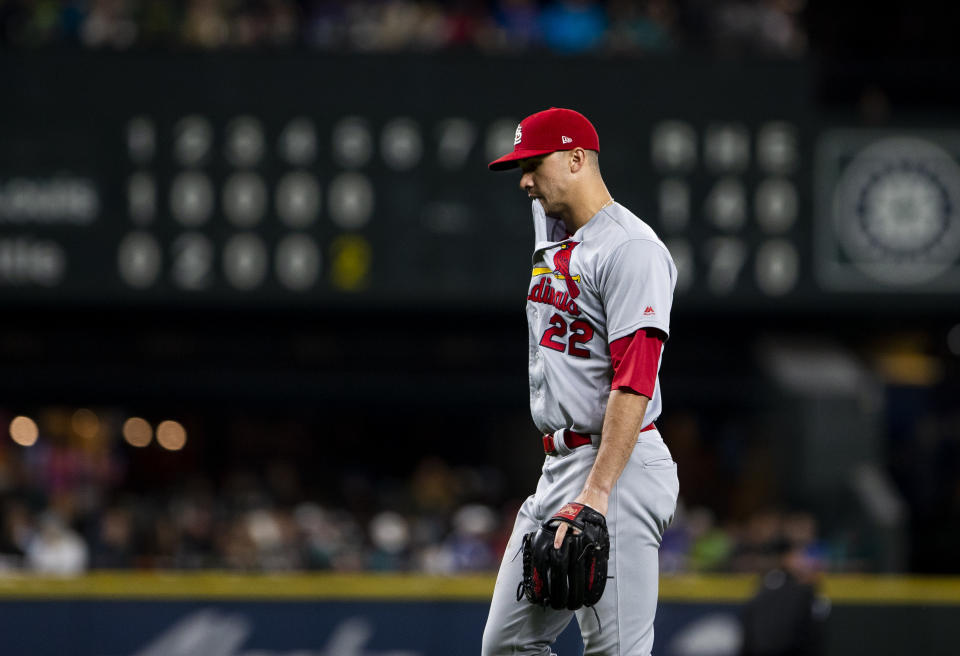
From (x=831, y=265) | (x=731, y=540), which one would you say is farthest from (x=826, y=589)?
(x=831, y=265)

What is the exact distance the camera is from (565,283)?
2.89 metres

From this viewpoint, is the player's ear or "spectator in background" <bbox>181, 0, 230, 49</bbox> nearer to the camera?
the player's ear

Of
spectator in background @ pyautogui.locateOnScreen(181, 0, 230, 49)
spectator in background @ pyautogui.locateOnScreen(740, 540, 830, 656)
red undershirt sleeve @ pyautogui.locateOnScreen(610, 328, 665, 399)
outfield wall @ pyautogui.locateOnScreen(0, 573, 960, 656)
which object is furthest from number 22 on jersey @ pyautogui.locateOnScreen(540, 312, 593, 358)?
spectator in background @ pyautogui.locateOnScreen(181, 0, 230, 49)

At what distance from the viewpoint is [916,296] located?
9305 mm

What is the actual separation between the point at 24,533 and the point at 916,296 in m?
6.18

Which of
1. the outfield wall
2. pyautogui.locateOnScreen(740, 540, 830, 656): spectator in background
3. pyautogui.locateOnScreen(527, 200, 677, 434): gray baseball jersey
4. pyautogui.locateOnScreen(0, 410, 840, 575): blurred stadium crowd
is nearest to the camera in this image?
pyautogui.locateOnScreen(527, 200, 677, 434): gray baseball jersey

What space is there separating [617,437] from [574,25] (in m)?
7.79

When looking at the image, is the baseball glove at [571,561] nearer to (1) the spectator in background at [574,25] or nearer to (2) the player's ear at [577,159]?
(2) the player's ear at [577,159]

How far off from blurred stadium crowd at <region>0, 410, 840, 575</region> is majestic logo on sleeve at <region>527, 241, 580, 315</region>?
4454mm

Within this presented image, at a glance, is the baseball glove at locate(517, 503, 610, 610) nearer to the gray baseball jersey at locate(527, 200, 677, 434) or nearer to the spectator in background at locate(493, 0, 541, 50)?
the gray baseball jersey at locate(527, 200, 677, 434)

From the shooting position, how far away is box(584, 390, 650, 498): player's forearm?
268 centimetres

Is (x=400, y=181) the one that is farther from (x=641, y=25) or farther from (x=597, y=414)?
(x=597, y=414)

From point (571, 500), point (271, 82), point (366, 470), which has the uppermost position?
point (271, 82)

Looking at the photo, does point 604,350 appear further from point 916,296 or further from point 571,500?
point 916,296
